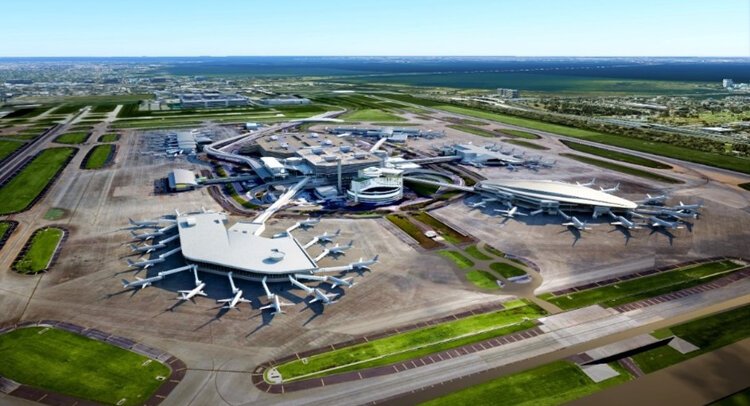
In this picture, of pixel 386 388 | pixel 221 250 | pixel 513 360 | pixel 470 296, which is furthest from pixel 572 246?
pixel 221 250

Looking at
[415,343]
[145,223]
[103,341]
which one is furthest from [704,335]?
[145,223]

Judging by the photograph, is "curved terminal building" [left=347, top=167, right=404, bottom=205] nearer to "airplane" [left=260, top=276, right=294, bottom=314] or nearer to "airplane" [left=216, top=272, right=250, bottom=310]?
"airplane" [left=260, top=276, right=294, bottom=314]

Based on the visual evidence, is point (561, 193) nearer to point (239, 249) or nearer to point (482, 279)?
point (482, 279)

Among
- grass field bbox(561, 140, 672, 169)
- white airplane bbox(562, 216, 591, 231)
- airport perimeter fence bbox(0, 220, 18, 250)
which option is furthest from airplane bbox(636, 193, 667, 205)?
airport perimeter fence bbox(0, 220, 18, 250)

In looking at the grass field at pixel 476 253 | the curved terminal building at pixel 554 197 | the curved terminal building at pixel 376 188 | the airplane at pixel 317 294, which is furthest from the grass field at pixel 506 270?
the curved terminal building at pixel 376 188

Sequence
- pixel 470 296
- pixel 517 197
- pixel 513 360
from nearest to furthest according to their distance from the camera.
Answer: pixel 513 360
pixel 470 296
pixel 517 197

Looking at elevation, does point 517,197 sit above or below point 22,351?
above

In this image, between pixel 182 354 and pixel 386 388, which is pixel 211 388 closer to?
pixel 182 354
